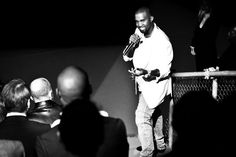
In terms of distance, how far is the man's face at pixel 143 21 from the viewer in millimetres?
4594

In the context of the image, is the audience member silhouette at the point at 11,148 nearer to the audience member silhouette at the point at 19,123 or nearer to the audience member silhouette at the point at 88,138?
the audience member silhouette at the point at 19,123

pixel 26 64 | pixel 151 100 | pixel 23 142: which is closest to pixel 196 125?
pixel 23 142

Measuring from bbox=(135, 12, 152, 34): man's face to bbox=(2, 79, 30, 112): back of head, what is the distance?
2.08 meters

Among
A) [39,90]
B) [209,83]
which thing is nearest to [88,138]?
[39,90]

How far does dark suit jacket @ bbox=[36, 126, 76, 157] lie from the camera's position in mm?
2167

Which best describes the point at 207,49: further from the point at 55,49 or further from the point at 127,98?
the point at 55,49

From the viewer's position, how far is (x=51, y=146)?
2.19 metres

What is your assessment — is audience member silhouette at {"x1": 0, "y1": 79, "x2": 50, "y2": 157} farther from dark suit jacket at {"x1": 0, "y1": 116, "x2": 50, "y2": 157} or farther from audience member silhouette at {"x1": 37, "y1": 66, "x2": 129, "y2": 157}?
audience member silhouette at {"x1": 37, "y1": 66, "x2": 129, "y2": 157}

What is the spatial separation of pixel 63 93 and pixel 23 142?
776 millimetres

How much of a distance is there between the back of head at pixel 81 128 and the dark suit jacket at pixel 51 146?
0.19 ft

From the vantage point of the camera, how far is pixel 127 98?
6.87 metres

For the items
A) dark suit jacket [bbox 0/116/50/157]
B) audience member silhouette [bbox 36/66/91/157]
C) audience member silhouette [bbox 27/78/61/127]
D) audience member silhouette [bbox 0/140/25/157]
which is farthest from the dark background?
audience member silhouette [bbox 36/66/91/157]

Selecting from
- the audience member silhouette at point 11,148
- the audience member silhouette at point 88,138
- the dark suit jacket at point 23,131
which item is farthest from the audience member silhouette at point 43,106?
the audience member silhouette at point 88,138

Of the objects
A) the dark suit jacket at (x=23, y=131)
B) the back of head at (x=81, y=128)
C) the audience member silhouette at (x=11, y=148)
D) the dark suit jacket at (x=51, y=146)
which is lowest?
the audience member silhouette at (x=11, y=148)
